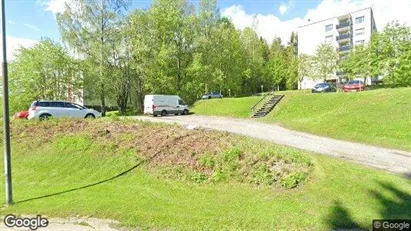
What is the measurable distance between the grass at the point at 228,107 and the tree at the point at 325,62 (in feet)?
63.8

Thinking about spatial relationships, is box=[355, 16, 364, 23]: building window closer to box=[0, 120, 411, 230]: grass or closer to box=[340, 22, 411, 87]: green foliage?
box=[340, 22, 411, 87]: green foliage

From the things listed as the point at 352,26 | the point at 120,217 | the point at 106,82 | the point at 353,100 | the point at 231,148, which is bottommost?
the point at 120,217

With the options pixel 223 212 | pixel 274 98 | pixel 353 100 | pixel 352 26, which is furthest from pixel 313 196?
pixel 352 26

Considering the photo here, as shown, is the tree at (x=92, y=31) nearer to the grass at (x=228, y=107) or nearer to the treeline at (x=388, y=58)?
the grass at (x=228, y=107)

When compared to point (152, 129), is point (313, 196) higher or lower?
lower

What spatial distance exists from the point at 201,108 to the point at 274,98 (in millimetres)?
8609

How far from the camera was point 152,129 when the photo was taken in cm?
1280

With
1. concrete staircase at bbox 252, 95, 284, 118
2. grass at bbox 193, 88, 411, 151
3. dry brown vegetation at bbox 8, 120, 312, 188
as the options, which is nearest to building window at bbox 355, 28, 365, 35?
grass at bbox 193, 88, 411, 151

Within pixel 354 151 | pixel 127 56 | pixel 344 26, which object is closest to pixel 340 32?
pixel 344 26

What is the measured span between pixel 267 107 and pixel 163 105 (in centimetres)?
1073

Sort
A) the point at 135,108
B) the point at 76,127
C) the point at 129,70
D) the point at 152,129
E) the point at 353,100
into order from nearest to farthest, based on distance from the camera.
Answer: the point at 152,129 < the point at 76,127 < the point at 353,100 < the point at 129,70 < the point at 135,108

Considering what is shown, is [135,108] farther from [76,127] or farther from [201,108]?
[76,127]

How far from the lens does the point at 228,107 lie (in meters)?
30.7

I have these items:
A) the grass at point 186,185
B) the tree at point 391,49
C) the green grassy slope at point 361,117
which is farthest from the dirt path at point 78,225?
the tree at point 391,49
